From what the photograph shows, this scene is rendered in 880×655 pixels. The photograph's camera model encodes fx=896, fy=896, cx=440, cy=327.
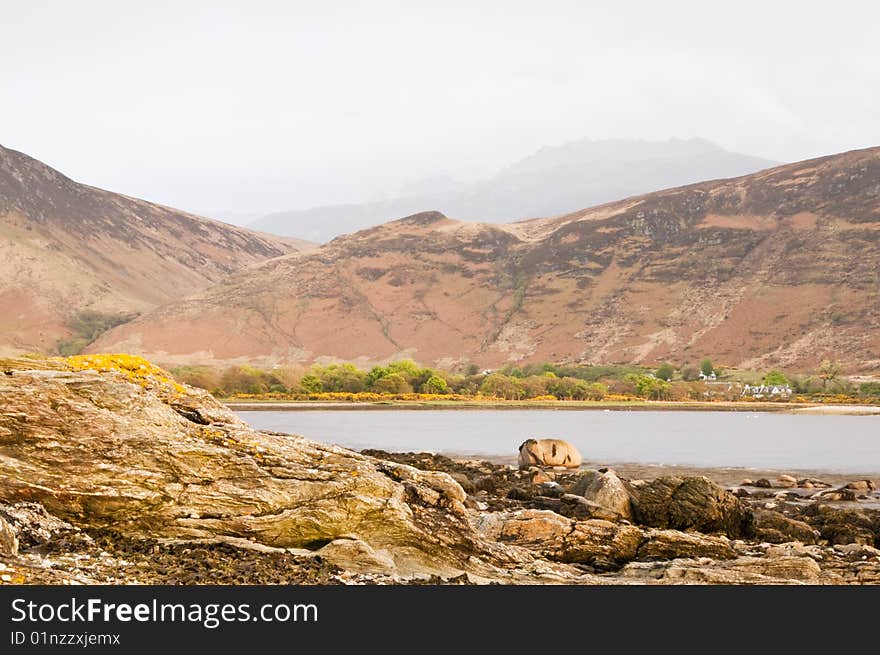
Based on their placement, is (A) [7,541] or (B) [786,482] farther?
(B) [786,482]

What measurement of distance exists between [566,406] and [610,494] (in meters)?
94.9

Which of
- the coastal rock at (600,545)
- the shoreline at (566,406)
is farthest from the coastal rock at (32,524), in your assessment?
the shoreline at (566,406)

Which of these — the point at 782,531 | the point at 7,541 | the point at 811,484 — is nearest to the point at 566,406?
the point at 811,484

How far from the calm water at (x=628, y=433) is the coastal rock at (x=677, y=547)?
30949mm

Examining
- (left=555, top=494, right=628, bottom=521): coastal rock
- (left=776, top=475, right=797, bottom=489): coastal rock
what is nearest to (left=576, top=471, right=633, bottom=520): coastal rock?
(left=555, top=494, right=628, bottom=521): coastal rock

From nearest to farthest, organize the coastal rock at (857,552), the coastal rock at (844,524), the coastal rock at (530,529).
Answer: the coastal rock at (530,529) → the coastal rock at (857,552) → the coastal rock at (844,524)

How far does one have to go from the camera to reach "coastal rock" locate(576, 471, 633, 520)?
2003 cm

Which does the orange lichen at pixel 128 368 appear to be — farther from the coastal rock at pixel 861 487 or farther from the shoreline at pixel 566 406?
the shoreline at pixel 566 406

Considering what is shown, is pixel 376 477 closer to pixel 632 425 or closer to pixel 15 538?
pixel 15 538

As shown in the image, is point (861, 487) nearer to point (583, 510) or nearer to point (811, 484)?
point (811, 484)

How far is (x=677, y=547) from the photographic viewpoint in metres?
15.4

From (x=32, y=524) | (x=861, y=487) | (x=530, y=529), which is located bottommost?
(x=861, y=487)

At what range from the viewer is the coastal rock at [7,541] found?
33.4ft
